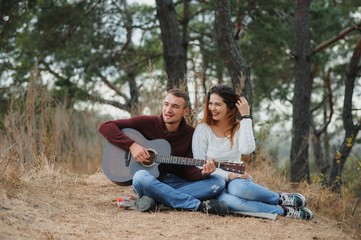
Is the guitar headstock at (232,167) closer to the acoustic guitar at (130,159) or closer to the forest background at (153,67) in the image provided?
the acoustic guitar at (130,159)

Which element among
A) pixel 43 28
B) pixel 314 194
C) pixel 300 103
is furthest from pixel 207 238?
pixel 43 28

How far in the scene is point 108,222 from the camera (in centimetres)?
390

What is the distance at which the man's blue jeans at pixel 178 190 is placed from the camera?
13.8 feet

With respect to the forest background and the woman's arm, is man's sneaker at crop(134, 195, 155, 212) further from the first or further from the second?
the forest background

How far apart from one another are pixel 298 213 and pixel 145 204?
1200 mm

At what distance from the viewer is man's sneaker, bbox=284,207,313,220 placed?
4.43 metres

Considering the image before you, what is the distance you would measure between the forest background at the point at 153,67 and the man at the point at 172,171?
4.05ft

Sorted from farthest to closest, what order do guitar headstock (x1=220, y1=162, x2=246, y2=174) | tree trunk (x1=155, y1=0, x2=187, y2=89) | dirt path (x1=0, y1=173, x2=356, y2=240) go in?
tree trunk (x1=155, y1=0, x2=187, y2=89), guitar headstock (x1=220, y1=162, x2=246, y2=174), dirt path (x1=0, y1=173, x2=356, y2=240)

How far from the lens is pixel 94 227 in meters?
3.73

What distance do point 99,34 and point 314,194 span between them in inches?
254

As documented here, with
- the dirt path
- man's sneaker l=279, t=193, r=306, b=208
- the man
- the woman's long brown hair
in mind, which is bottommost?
the dirt path

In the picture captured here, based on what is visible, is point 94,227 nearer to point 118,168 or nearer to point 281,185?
point 118,168

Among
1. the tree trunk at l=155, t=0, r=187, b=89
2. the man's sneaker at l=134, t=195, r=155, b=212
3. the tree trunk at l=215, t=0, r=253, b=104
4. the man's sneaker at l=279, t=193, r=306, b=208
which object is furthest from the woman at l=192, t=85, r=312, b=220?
the tree trunk at l=155, t=0, r=187, b=89

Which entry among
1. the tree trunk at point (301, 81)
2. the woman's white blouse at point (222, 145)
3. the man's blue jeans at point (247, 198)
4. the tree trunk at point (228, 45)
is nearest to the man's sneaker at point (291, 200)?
the man's blue jeans at point (247, 198)
